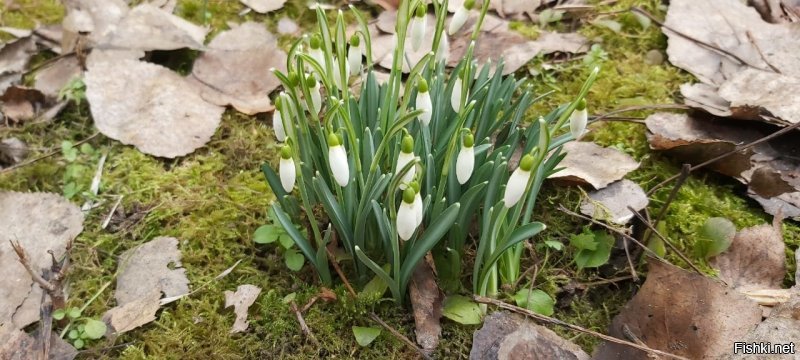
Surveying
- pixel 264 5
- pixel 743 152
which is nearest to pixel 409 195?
pixel 743 152

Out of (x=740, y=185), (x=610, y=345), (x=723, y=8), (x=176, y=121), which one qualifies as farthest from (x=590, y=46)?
(x=176, y=121)

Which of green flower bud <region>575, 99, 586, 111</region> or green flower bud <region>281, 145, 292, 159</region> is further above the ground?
green flower bud <region>575, 99, 586, 111</region>

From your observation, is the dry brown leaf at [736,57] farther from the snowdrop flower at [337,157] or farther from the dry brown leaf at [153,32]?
the dry brown leaf at [153,32]

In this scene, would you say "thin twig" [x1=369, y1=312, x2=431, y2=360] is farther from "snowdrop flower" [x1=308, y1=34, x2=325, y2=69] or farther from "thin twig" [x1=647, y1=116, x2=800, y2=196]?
"thin twig" [x1=647, y1=116, x2=800, y2=196]

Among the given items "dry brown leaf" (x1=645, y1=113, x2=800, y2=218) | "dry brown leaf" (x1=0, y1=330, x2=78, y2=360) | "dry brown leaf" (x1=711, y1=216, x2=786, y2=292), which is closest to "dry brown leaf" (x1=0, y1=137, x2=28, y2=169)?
"dry brown leaf" (x1=0, y1=330, x2=78, y2=360)

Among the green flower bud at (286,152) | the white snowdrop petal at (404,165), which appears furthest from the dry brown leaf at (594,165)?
the green flower bud at (286,152)
